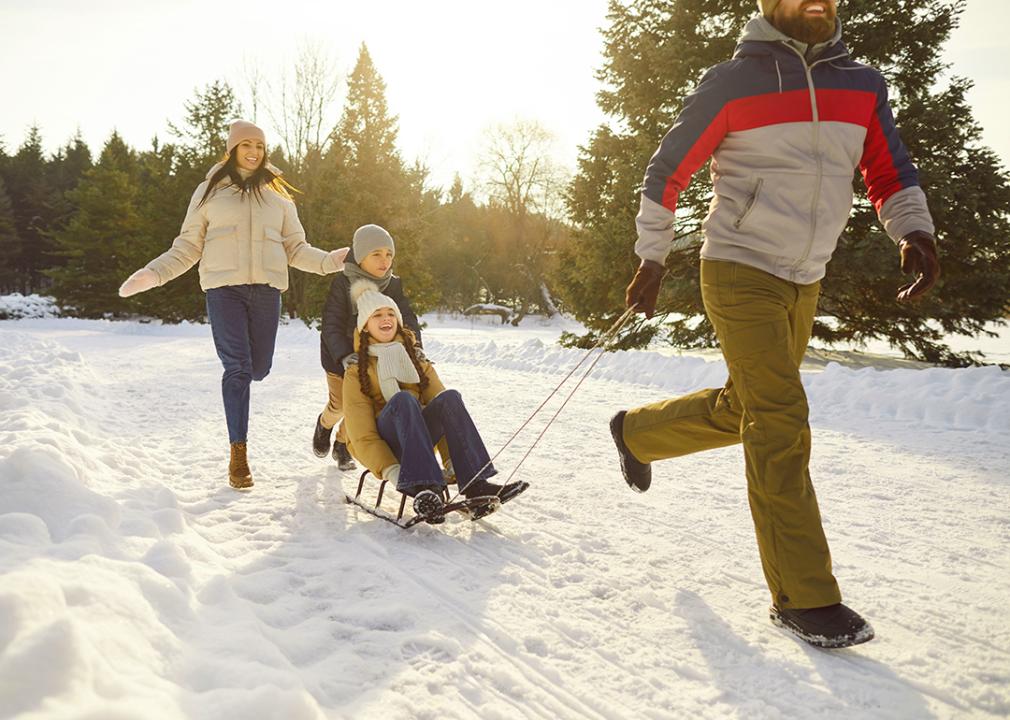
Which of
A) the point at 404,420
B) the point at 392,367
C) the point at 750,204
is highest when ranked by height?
the point at 750,204

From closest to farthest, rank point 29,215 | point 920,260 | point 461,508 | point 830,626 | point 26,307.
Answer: point 830,626
point 920,260
point 461,508
point 26,307
point 29,215

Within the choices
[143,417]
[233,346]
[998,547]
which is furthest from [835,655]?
[143,417]

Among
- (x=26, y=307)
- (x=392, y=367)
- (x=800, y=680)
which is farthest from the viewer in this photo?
(x=26, y=307)

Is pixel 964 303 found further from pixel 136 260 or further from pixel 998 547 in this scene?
pixel 136 260

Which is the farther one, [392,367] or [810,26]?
[392,367]

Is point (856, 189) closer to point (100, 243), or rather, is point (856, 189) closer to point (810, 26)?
point (810, 26)

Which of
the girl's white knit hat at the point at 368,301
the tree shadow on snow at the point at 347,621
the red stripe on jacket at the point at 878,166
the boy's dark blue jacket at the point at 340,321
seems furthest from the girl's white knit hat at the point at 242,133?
the red stripe on jacket at the point at 878,166

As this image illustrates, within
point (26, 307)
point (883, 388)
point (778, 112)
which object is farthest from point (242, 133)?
point (26, 307)

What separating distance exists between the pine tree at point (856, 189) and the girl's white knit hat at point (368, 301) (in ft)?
27.2

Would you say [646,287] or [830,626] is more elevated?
[646,287]

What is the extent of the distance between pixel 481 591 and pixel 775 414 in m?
1.36

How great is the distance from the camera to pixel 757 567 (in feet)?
9.71

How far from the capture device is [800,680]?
2.07 m

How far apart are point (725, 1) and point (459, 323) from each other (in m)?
22.4
